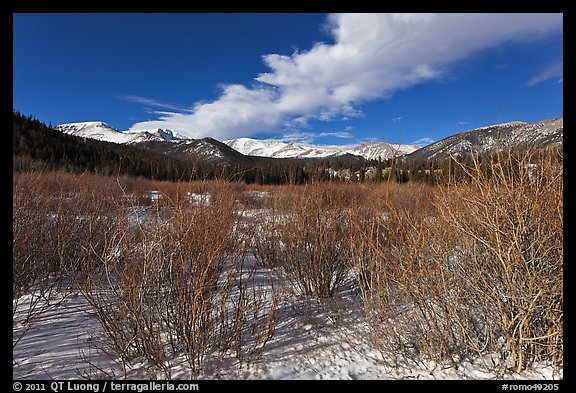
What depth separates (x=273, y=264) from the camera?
227 inches

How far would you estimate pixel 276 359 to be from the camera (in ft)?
8.68

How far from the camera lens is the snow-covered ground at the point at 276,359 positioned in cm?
238

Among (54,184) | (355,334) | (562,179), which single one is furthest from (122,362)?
(54,184)

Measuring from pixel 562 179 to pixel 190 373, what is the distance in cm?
407

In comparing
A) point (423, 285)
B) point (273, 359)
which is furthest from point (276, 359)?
point (423, 285)

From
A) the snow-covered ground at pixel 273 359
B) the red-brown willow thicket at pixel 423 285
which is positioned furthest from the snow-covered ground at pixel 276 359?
the red-brown willow thicket at pixel 423 285

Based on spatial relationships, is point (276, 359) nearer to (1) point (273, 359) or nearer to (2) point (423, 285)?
(1) point (273, 359)

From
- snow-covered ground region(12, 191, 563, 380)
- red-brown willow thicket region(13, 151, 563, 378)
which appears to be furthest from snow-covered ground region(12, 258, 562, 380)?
red-brown willow thicket region(13, 151, 563, 378)

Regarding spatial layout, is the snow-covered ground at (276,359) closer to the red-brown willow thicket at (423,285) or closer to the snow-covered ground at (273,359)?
the snow-covered ground at (273,359)

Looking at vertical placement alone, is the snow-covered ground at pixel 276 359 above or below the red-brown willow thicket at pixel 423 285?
below

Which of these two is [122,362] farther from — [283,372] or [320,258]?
[320,258]

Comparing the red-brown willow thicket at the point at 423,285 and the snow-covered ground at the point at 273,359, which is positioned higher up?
the red-brown willow thicket at the point at 423,285

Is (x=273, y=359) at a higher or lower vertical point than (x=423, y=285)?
lower
